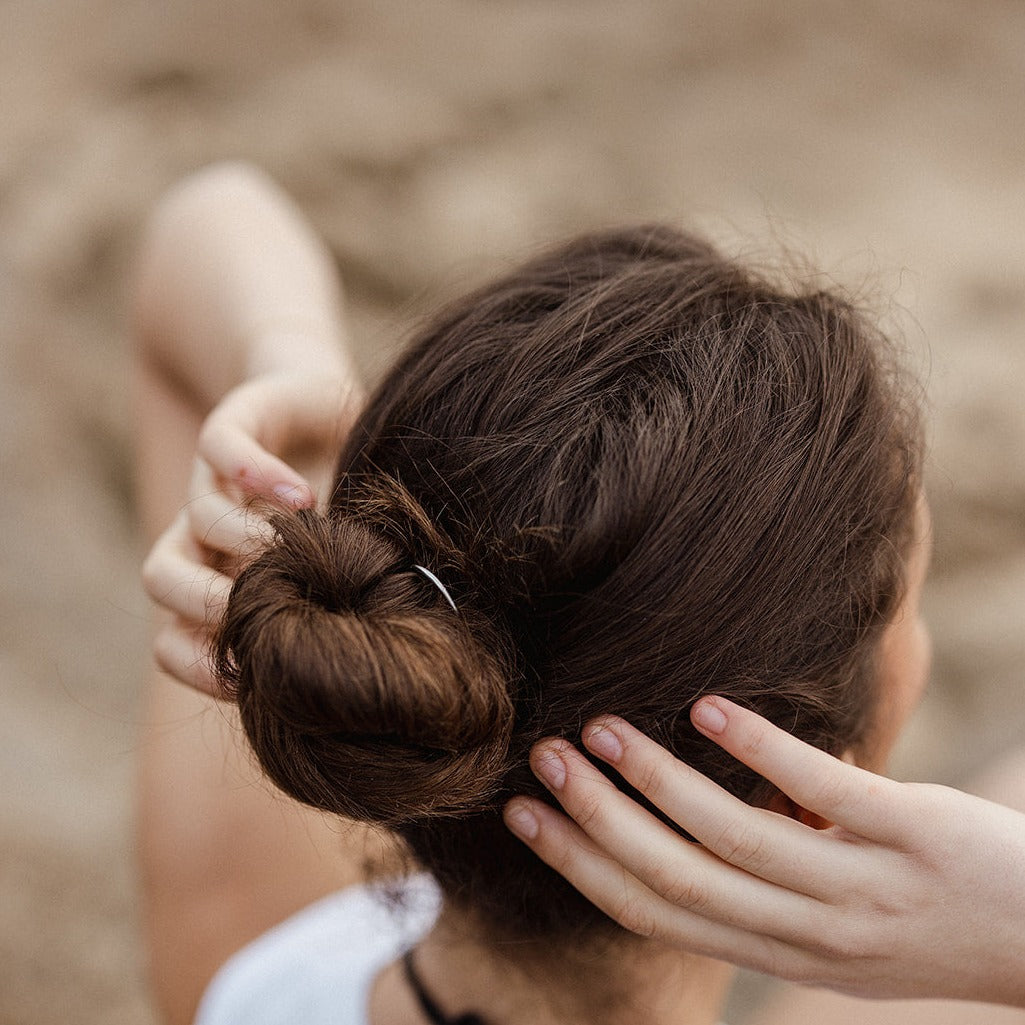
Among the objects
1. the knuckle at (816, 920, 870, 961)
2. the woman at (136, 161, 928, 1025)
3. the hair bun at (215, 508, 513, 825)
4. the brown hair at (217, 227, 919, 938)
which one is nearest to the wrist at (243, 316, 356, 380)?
the woman at (136, 161, 928, 1025)

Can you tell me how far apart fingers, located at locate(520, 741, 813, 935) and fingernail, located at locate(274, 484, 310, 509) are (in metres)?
0.35

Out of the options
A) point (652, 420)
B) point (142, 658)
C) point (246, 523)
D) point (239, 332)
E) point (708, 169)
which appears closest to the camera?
point (652, 420)

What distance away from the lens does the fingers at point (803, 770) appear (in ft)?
2.77

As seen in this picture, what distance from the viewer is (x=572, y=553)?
82 cm

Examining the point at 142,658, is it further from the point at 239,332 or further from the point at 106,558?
the point at 239,332

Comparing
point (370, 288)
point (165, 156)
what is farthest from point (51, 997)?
point (165, 156)

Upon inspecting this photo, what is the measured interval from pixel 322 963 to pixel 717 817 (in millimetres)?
663

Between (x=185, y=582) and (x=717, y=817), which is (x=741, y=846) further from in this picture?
(x=185, y=582)

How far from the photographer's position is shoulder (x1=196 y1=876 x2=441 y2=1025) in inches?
49.4

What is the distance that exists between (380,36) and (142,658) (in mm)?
2242

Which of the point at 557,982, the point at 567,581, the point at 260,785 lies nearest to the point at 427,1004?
the point at 557,982

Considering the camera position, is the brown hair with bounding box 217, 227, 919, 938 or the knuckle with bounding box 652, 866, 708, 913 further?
the knuckle with bounding box 652, 866, 708, 913

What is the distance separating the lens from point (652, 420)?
0.84 m

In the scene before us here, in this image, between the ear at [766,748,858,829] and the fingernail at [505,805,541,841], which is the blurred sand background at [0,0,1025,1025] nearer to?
the ear at [766,748,858,829]
